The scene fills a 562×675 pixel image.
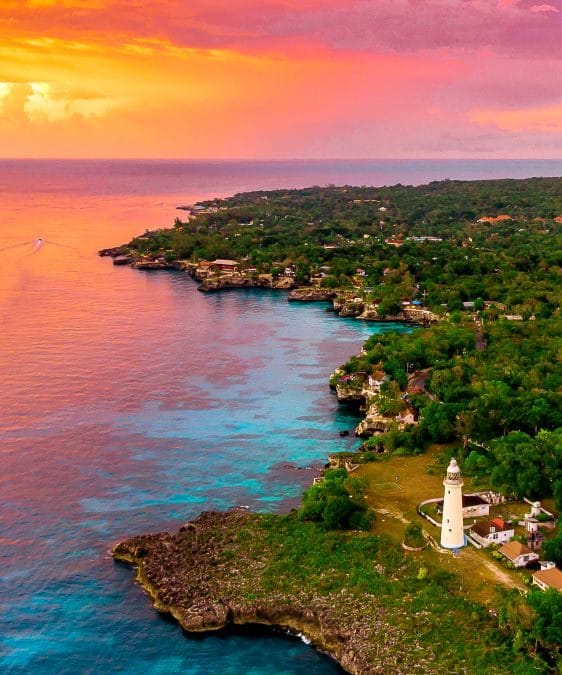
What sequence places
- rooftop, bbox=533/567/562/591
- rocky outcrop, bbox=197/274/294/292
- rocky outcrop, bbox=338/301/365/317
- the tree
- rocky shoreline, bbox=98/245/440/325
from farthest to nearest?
Answer: rocky outcrop, bbox=197/274/294/292, rocky outcrop, bbox=338/301/365/317, rocky shoreline, bbox=98/245/440/325, rooftop, bbox=533/567/562/591, the tree

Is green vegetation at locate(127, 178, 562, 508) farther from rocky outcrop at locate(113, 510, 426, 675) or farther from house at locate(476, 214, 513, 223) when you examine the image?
rocky outcrop at locate(113, 510, 426, 675)

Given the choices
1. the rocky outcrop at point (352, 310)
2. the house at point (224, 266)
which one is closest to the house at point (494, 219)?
the house at point (224, 266)

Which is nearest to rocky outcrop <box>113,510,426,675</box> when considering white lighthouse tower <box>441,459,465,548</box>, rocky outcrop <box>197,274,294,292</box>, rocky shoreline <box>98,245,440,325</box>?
white lighthouse tower <box>441,459,465,548</box>

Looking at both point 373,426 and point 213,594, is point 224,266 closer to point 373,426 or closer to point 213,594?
point 373,426

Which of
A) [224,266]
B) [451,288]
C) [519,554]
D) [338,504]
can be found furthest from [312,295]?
[519,554]

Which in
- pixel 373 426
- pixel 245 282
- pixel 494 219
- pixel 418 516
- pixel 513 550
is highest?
pixel 494 219
